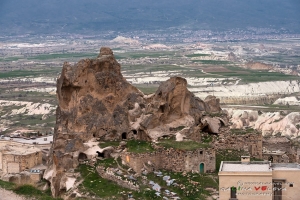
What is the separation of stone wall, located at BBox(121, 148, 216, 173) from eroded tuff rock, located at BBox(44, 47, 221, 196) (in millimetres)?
1863

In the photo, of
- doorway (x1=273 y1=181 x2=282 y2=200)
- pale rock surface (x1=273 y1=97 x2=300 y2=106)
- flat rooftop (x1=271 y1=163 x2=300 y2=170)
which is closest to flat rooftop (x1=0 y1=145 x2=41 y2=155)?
flat rooftop (x1=271 y1=163 x2=300 y2=170)

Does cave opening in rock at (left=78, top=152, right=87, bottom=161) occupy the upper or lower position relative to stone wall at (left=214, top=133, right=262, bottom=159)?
lower

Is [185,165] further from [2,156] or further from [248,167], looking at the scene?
[2,156]

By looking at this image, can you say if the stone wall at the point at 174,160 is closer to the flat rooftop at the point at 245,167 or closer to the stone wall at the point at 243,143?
the stone wall at the point at 243,143

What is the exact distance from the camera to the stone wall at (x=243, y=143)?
34.8 meters

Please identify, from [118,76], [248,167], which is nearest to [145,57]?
[118,76]

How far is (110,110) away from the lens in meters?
36.0

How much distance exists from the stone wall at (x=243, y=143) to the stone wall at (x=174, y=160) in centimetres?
281

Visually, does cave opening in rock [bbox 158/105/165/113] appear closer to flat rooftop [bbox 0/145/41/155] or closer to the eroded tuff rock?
the eroded tuff rock

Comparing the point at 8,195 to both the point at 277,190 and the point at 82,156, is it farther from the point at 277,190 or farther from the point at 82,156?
the point at 277,190

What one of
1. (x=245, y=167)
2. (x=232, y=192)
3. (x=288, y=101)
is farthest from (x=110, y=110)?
(x=288, y=101)

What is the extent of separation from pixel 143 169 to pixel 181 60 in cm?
12480

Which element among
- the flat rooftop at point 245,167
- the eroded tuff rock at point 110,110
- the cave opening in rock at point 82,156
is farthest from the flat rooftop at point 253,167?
the cave opening in rock at point 82,156

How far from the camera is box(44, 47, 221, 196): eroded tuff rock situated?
113 ft
